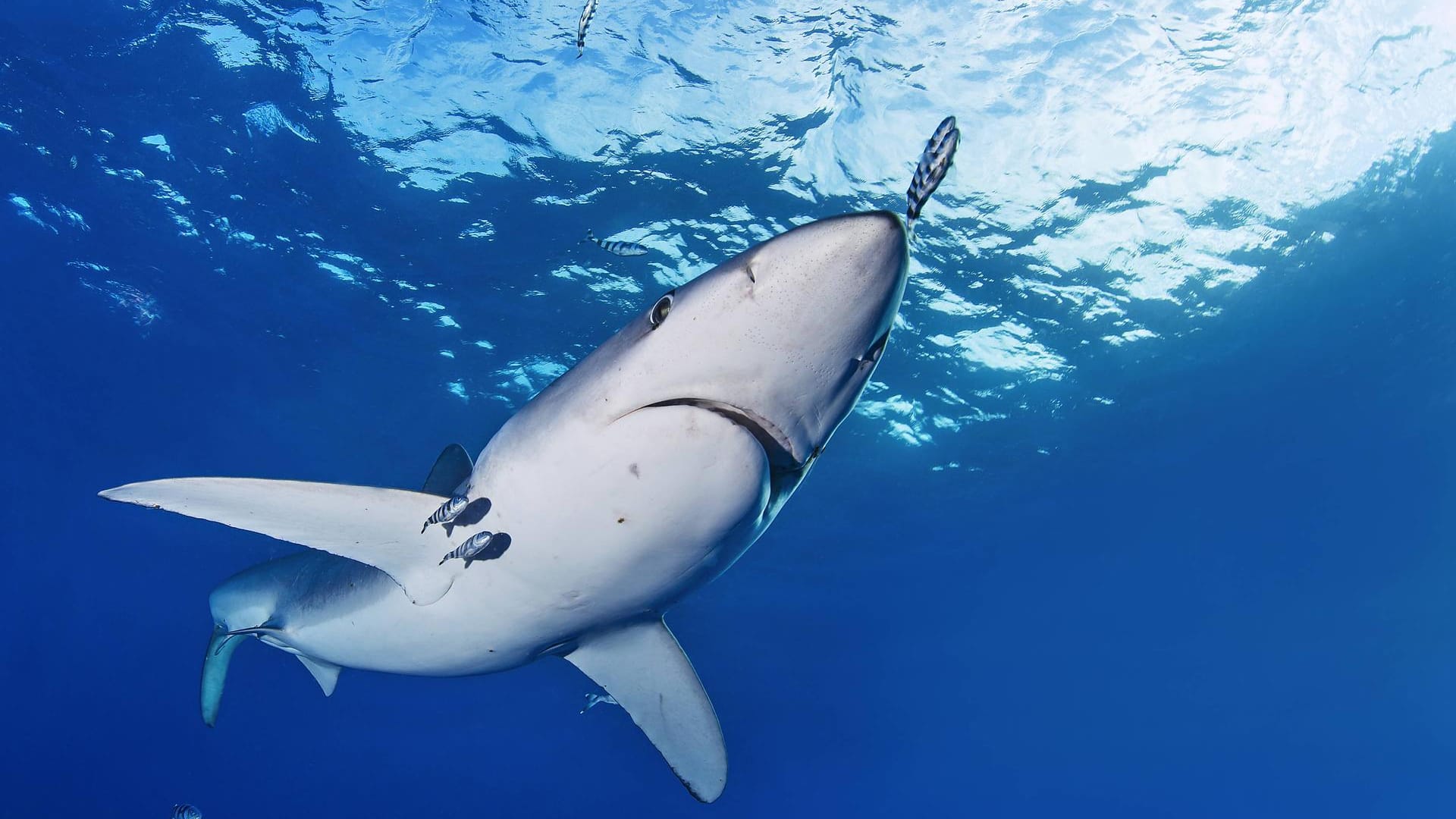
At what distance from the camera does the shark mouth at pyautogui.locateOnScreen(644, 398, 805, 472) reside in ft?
6.71

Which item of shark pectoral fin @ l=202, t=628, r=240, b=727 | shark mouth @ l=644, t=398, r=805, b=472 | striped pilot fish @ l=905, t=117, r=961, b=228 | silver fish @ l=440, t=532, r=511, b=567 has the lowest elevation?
shark pectoral fin @ l=202, t=628, r=240, b=727

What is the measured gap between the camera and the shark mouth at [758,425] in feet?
6.71

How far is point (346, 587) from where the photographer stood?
3799mm

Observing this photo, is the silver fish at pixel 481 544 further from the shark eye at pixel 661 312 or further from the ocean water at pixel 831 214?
the ocean water at pixel 831 214

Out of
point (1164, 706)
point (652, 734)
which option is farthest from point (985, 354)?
point (1164, 706)

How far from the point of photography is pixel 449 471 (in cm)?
372

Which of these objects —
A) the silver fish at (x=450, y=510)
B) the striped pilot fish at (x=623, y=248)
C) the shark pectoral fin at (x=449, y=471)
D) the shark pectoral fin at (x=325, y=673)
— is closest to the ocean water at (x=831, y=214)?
the striped pilot fish at (x=623, y=248)

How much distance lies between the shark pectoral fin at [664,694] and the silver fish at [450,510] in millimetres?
1234

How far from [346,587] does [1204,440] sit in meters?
23.9

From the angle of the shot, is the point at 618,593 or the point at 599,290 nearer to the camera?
the point at 618,593

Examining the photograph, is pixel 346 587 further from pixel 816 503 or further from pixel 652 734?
pixel 816 503

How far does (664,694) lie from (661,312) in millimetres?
2642

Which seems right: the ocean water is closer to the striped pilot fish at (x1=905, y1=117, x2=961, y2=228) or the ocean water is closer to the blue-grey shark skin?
the striped pilot fish at (x1=905, y1=117, x2=961, y2=228)

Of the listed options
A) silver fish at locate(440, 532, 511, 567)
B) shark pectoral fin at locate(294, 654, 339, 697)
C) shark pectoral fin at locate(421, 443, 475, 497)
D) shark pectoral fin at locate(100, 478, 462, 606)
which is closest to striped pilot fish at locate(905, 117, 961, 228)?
silver fish at locate(440, 532, 511, 567)
